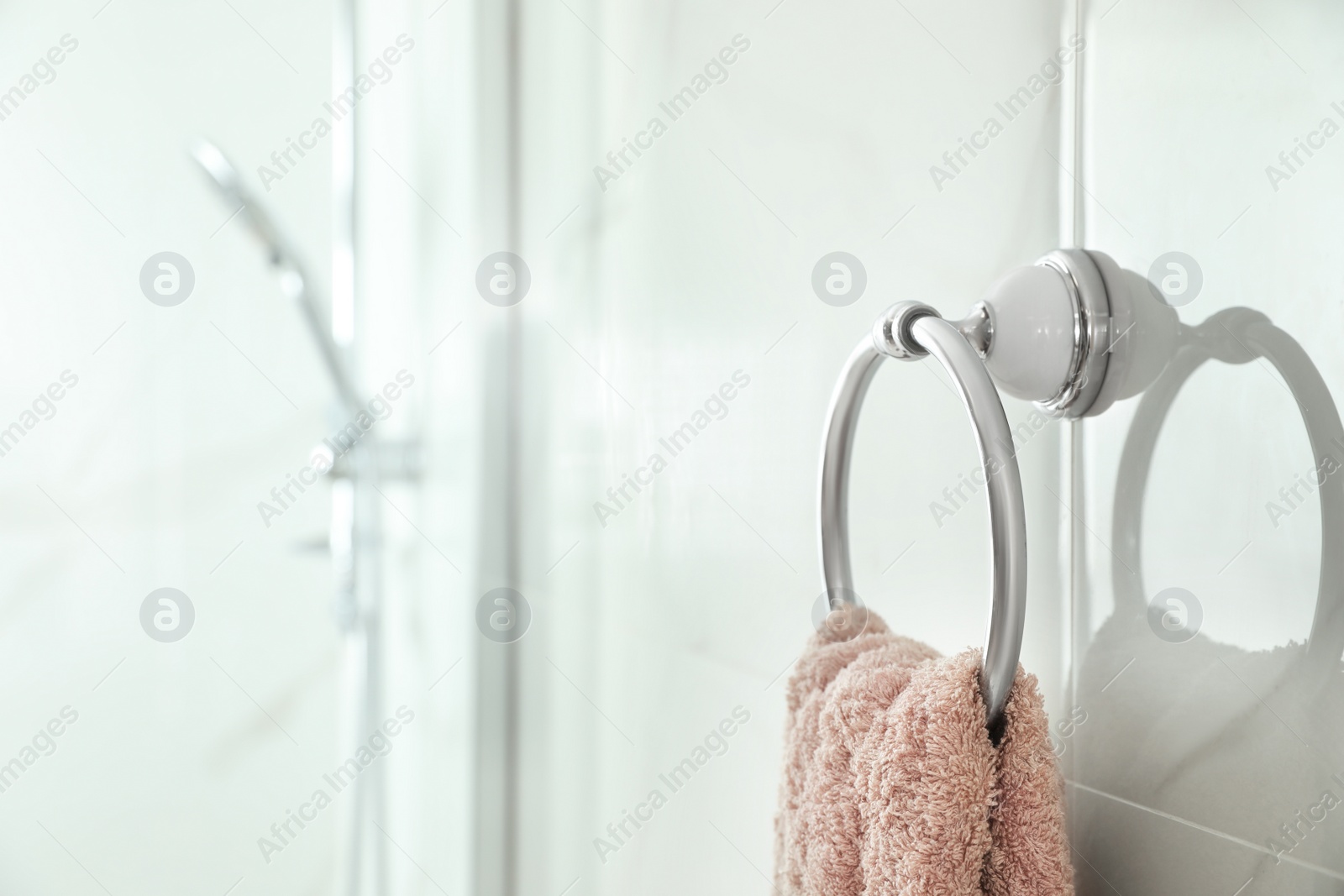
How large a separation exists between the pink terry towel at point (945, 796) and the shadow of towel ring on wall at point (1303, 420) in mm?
107

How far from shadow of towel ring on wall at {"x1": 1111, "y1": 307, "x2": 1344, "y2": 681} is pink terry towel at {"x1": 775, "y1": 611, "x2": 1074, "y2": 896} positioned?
0.35ft

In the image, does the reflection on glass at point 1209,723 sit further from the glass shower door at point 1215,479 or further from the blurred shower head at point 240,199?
the blurred shower head at point 240,199

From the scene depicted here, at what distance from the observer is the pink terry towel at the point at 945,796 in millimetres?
315

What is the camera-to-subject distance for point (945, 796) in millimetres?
314

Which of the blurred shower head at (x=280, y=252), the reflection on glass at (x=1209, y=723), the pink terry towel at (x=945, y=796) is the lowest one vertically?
the blurred shower head at (x=280, y=252)

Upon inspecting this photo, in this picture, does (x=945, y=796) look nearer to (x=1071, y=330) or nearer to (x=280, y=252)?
(x=1071, y=330)

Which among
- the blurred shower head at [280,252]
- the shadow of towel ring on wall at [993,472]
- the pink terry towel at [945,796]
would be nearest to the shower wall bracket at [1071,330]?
the shadow of towel ring on wall at [993,472]

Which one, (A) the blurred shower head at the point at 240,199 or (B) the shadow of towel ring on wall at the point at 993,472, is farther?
(A) the blurred shower head at the point at 240,199

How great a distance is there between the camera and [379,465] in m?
0.89

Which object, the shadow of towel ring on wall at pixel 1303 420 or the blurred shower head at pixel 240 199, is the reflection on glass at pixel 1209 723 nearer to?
the shadow of towel ring on wall at pixel 1303 420

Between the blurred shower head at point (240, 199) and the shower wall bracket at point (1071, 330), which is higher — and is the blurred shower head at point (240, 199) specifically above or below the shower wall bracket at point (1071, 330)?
below

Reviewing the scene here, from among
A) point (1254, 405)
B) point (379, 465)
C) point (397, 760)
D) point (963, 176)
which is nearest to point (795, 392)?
point (963, 176)

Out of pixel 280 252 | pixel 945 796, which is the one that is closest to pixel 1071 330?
pixel 945 796

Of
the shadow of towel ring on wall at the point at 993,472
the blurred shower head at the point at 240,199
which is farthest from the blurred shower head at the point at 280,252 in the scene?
the shadow of towel ring on wall at the point at 993,472
